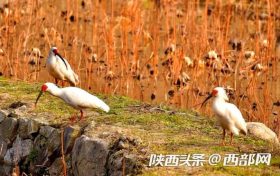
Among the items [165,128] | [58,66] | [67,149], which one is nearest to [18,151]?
[67,149]

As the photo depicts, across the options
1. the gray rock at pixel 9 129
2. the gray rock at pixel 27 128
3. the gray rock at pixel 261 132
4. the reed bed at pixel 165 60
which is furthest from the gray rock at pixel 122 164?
the reed bed at pixel 165 60

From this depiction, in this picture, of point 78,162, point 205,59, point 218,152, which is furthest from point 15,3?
point 218,152

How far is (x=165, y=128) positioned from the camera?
7.00 m

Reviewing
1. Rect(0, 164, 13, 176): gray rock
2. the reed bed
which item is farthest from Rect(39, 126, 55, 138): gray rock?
the reed bed

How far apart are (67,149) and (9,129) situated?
89 cm

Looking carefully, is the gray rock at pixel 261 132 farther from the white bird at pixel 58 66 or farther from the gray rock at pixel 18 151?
the white bird at pixel 58 66

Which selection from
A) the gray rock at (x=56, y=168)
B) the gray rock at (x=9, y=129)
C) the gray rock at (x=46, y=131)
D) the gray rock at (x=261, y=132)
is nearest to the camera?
the gray rock at (x=56, y=168)

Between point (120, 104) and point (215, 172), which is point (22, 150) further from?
point (215, 172)

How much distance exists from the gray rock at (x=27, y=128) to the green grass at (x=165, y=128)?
0.46 feet

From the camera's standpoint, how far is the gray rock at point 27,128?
24.3 ft

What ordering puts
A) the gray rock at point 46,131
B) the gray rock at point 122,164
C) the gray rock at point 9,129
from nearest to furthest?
the gray rock at point 122,164 < the gray rock at point 46,131 < the gray rock at point 9,129

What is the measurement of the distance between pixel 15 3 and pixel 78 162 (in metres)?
4.13

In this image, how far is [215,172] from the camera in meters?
5.85

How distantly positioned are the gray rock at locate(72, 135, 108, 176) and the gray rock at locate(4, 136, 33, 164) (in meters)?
0.85
